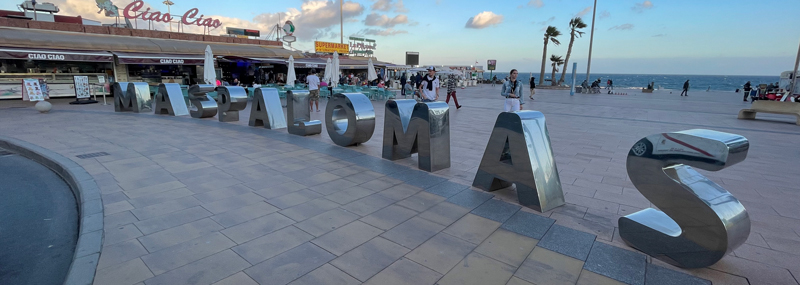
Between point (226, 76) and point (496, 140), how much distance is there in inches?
1051

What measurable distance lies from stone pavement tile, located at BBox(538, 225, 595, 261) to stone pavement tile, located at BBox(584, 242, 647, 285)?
0.23ft

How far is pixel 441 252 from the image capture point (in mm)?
3281

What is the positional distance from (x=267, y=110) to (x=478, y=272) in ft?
26.0

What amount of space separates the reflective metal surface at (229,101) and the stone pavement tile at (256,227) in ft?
24.6

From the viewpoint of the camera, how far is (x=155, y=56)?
1883cm

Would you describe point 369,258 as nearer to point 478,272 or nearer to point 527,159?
point 478,272

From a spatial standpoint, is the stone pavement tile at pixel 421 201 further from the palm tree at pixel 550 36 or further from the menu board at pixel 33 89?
the palm tree at pixel 550 36

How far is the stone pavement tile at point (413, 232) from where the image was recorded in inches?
137

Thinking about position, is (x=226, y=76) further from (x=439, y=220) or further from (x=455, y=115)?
(x=439, y=220)

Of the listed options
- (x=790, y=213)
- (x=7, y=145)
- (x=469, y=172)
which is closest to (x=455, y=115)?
(x=469, y=172)

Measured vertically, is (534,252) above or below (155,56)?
below

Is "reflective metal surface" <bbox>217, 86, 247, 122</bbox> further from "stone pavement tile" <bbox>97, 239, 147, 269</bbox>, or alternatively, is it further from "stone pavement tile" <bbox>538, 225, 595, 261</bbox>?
"stone pavement tile" <bbox>538, 225, 595, 261</bbox>

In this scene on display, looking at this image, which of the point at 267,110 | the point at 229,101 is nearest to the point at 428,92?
the point at 267,110

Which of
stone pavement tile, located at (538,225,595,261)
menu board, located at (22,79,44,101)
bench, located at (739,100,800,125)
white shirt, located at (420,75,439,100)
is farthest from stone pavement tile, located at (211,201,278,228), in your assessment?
Result: bench, located at (739,100,800,125)
